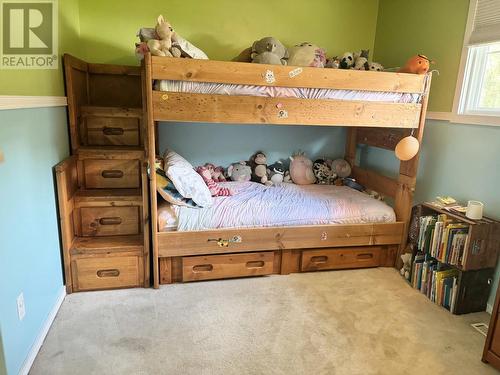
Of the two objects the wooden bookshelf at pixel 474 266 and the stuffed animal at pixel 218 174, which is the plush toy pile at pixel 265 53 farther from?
the wooden bookshelf at pixel 474 266

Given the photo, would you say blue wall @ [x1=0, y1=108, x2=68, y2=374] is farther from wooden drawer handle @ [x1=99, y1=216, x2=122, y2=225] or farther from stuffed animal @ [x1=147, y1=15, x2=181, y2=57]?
stuffed animal @ [x1=147, y1=15, x2=181, y2=57]

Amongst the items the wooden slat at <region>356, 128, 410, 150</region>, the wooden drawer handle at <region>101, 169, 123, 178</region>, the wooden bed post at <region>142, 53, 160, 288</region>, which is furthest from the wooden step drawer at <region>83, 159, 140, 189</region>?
the wooden slat at <region>356, 128, 410, 150</region>

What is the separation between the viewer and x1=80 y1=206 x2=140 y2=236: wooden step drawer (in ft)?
8.03

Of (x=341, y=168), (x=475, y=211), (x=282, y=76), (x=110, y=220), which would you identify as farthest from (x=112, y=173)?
(x=475, y=211)

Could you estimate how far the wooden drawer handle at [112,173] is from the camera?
2.57 meters

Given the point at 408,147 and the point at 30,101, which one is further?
the point at 408,147

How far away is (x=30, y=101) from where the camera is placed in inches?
69.1

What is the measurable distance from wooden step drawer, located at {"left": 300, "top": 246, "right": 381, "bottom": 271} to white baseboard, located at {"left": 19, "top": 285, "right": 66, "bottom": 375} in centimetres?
166

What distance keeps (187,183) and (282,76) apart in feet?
3.15

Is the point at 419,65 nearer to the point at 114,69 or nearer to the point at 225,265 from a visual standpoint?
the point at 225,265

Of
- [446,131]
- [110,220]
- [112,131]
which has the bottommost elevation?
[110,220]

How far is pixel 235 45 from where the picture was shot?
321 centimetres

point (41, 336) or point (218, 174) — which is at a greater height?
point (218, 174)

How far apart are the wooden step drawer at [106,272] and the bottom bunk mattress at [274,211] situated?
328mm
